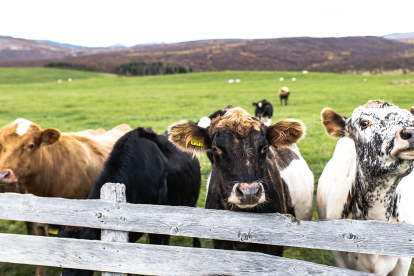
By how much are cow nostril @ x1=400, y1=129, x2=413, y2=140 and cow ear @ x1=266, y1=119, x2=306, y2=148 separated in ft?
2.80

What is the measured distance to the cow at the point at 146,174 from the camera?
12.1 feet

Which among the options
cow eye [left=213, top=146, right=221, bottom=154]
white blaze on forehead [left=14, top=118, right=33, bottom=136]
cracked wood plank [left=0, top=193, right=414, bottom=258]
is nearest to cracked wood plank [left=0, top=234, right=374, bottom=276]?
cracked wood plank [left=0, top=193, right=414, bottom=258]

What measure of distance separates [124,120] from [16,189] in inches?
498

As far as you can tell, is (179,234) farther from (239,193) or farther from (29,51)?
(29,51)

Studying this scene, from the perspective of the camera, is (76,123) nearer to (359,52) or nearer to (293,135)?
(293,135)

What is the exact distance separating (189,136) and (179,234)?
962 mm

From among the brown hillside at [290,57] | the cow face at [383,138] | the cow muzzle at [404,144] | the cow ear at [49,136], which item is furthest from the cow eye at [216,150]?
the brown hillside at [290,57]

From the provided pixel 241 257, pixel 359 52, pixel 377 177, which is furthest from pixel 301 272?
pixel 359 52

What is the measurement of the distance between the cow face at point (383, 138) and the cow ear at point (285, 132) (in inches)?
18.3

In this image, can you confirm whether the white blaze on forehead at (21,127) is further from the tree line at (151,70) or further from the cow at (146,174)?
the tree line at (151,70)

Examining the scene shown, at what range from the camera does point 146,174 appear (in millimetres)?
4117

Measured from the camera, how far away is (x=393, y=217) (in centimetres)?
296

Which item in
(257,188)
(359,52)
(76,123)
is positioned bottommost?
(76,123)

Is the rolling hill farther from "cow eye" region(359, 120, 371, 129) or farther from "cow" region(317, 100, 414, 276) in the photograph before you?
"cow eye" region(359, 120, 371, 129)
